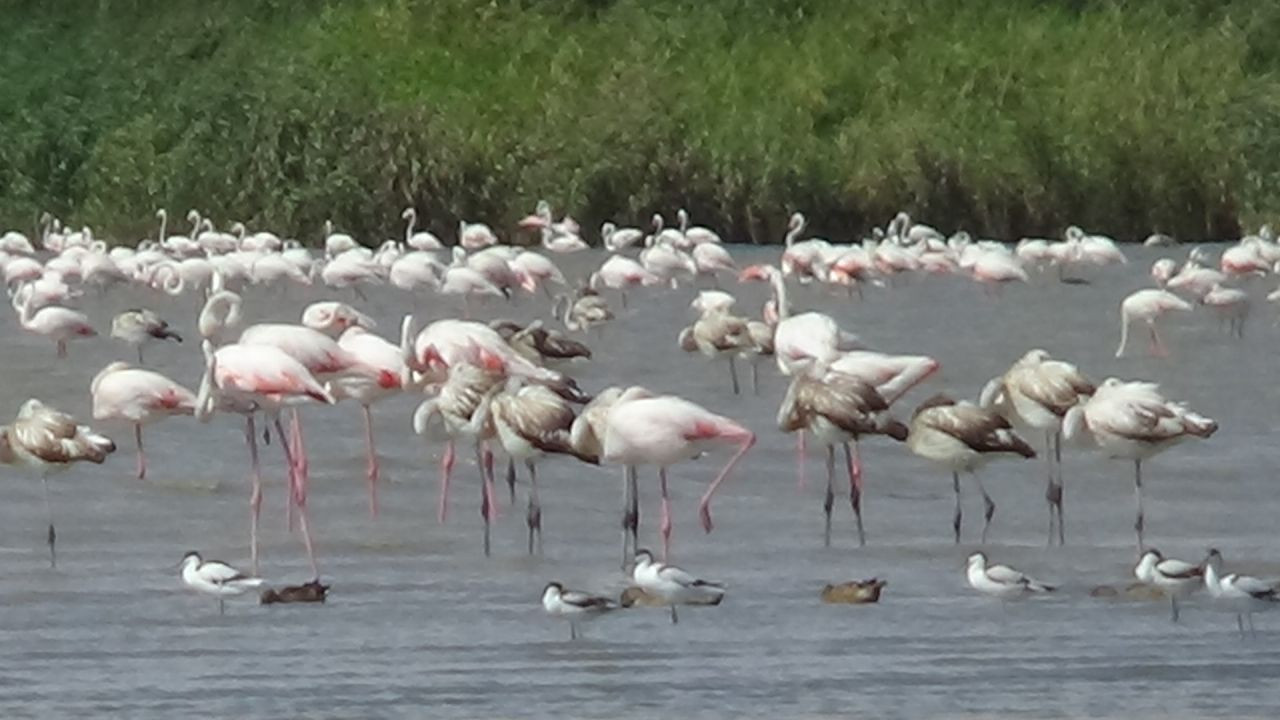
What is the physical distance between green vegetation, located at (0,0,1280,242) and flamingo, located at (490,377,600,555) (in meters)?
19.2

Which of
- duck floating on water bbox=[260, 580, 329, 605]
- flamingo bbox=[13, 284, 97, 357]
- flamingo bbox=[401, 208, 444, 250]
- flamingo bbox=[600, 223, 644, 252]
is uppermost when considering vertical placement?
duck floating on water bbox=[260, 580, 329, 605]

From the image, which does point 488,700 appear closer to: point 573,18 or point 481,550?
→ point 481,550

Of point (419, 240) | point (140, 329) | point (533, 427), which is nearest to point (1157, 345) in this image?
point (140, 329)

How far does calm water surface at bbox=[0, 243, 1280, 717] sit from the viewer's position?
698cm

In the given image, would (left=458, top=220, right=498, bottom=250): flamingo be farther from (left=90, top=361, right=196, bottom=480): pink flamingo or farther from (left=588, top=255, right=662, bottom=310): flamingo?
(left=90, top=361, right=196, bottom=480): pink flamingo

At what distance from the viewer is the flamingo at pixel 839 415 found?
31.1 ft

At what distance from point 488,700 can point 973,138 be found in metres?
22.6

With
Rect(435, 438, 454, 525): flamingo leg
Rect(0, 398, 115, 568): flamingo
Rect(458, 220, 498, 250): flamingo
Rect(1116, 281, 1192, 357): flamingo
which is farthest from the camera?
Rect(458, 220, 498, 250): flamingo

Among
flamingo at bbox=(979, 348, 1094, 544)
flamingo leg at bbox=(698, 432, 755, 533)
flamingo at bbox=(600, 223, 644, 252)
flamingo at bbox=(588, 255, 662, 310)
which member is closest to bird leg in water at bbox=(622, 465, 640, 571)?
flamingo leg at bbox=(698, 432, 755, 533)

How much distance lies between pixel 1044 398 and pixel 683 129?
795 inches

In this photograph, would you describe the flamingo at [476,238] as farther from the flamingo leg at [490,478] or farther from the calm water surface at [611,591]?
the flamingo leg at [490,478]

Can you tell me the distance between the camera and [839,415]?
9477 mm

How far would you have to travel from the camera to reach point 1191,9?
109 feet

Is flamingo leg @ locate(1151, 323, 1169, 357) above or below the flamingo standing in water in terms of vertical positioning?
below
